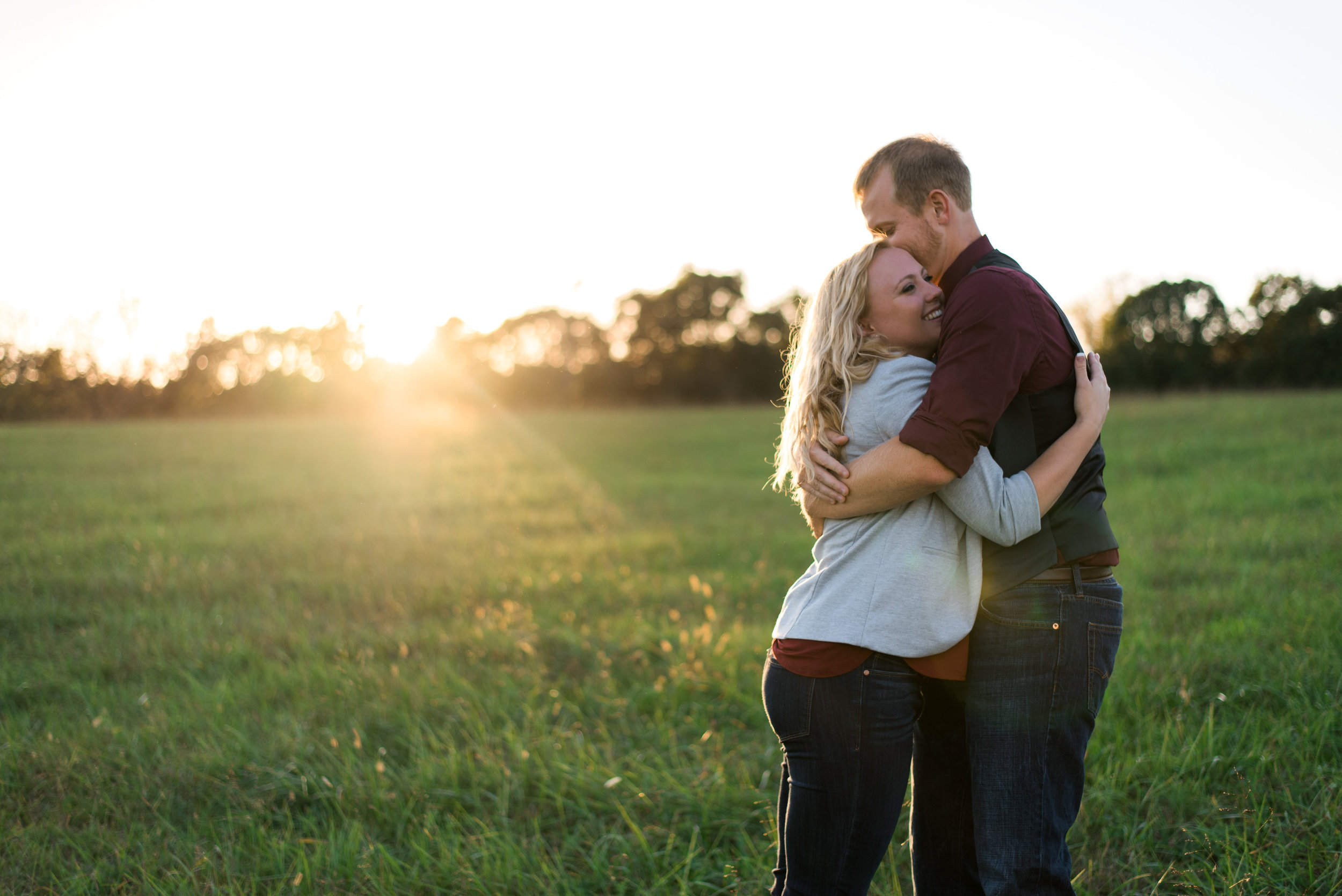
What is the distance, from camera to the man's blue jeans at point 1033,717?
1958 mm

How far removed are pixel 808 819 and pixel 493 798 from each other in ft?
6.90

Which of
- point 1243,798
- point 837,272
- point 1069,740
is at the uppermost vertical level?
point 837,272

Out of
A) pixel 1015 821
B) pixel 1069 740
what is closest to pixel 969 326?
pixel 1069 740

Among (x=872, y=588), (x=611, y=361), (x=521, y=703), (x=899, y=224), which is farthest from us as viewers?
(x=611, y=361)

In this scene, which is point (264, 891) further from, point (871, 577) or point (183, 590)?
point (183, 590)

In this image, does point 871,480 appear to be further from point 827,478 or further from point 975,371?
point 975,371

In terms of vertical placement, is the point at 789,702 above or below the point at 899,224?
below

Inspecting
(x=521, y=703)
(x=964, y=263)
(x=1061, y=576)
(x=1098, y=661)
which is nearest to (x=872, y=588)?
(x=1061, y=576)

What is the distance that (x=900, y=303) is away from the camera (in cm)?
201

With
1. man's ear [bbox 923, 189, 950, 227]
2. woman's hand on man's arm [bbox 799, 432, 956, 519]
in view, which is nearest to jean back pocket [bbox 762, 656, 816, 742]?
woman's hand on man's arm [bbox 799, 432, 956, 519]

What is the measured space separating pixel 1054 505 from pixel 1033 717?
512 mm

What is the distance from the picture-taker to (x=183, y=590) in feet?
22.5

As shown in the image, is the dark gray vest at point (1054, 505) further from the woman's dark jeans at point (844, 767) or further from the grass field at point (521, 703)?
the grass field at point (521, 703)

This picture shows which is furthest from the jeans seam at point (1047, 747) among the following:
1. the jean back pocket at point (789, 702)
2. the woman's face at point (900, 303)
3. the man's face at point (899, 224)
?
the man's face at point (899, 224)
